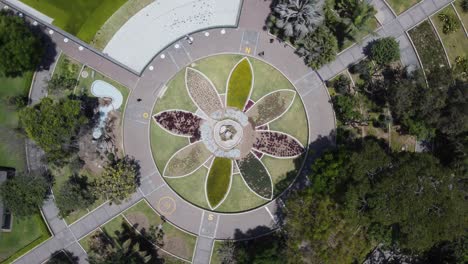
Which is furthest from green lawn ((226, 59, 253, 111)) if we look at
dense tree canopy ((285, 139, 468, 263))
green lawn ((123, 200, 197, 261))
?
green lawn ((123, 200, 197, 261))

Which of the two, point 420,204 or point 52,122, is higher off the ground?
point 52,122

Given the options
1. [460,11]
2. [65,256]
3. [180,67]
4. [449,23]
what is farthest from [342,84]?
[65,256]

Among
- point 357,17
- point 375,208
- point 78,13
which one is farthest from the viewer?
point 78,13

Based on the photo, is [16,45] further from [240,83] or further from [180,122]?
[240,83]

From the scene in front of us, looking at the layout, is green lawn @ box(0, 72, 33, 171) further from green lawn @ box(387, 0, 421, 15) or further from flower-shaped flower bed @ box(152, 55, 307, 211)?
green lawn @ box(387, 0, 421, 15)

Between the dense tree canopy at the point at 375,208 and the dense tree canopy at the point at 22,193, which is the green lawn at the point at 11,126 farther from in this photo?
the dense tree canopy at the point at 375,208

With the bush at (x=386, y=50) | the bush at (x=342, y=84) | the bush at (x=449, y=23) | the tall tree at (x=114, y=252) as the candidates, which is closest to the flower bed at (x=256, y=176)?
the bush at (x=342, y=84)
